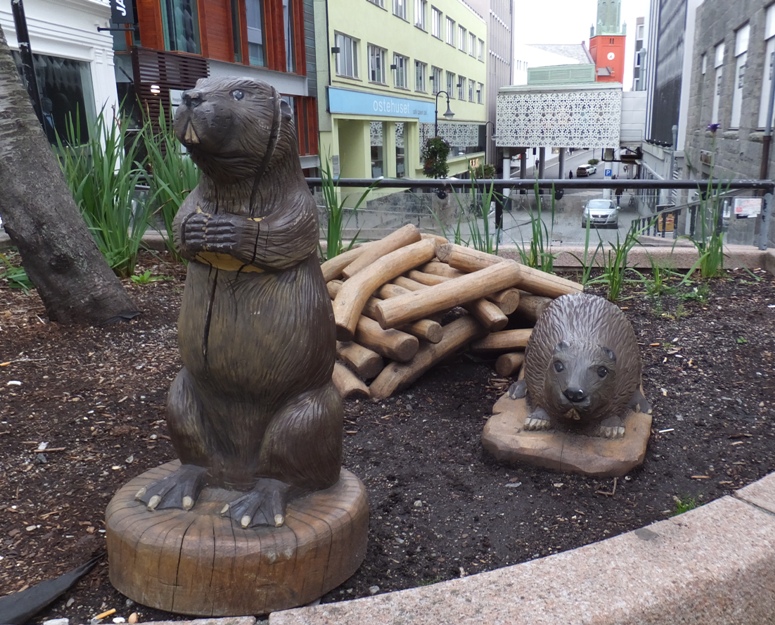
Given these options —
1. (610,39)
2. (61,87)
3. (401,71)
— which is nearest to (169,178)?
(61,87)

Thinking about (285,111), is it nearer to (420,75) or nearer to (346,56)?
(346,56)

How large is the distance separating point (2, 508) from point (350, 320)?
1.66 meters

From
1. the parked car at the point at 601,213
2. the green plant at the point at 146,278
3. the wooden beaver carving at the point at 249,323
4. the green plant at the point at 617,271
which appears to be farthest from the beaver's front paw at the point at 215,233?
the parked car at the point at 601,213

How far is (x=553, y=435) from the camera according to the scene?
2635 mm

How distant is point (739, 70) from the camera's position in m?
12.1

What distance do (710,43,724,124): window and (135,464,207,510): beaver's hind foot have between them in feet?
47.9

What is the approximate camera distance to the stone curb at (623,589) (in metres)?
1.52

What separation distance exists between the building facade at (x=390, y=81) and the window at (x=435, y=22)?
44 millimetres

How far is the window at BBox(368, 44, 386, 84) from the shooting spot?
77.4ft

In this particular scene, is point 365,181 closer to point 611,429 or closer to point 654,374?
point 654,374

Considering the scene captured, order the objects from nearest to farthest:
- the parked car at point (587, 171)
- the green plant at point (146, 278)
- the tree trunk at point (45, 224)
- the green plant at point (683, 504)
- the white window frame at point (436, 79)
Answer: the green plant at point (683, 504)
the tree trunk at point (45, 224)
the green plant at point (146, 278)
the white window frame at point (436, 79)
the parked car at point (587, 171)

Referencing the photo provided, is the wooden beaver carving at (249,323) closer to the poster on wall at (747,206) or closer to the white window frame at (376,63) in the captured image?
the poster on wall at (747,206)

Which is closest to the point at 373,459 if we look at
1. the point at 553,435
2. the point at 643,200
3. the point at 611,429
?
the point at 553,435

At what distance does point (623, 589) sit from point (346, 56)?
22.0m
